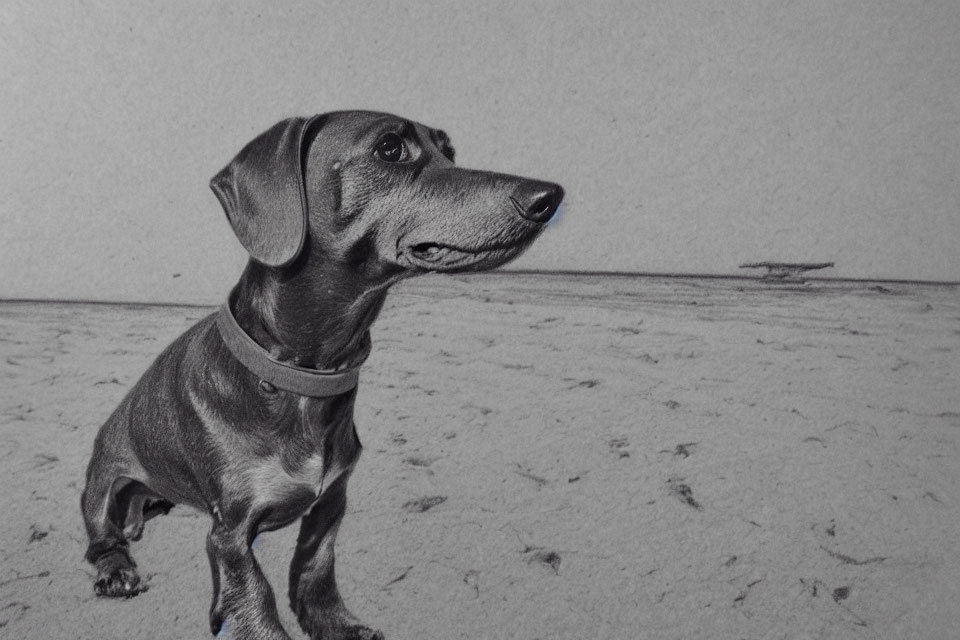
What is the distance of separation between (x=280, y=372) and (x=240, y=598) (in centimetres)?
46

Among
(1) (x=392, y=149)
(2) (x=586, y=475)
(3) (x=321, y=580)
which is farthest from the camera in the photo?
(2) (x=586, y=475)

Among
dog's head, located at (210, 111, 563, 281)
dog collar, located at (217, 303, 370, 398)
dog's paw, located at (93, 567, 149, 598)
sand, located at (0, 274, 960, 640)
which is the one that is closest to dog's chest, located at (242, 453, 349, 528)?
dog collar, located at (217, 303, 370, 398)

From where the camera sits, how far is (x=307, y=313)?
1553 mm

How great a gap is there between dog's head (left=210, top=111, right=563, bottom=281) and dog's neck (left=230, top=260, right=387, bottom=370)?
4 centimetres

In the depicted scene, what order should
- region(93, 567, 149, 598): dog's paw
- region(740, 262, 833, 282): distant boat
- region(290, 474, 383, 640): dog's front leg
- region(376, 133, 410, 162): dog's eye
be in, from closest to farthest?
region(376, 133, 410, 162): dog's eye < region(290, 474, 383, 640): dog's front leg < region(93, 567, 149, 598): dog's paw < region(740, 262, 833, 282): distant boat

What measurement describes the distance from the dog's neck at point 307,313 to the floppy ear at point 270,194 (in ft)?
0.25

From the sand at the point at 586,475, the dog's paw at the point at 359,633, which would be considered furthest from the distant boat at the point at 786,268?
the dog's paw at the point at 359,633

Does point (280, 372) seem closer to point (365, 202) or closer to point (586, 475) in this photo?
point (365, 202)

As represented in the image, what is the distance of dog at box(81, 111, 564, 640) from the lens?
149 centimetres

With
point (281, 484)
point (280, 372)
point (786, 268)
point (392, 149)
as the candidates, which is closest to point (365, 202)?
point (392, 149)

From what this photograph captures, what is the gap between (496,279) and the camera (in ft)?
16.1

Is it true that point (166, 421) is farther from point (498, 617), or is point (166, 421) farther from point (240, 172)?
point (498, 617)

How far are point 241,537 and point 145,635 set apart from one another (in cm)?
55

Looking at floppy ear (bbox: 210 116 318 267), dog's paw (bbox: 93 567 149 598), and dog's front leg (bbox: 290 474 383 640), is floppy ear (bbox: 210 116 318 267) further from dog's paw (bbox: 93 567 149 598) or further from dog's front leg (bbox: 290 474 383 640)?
dog's paw (bbox: 93 567 149 598)
